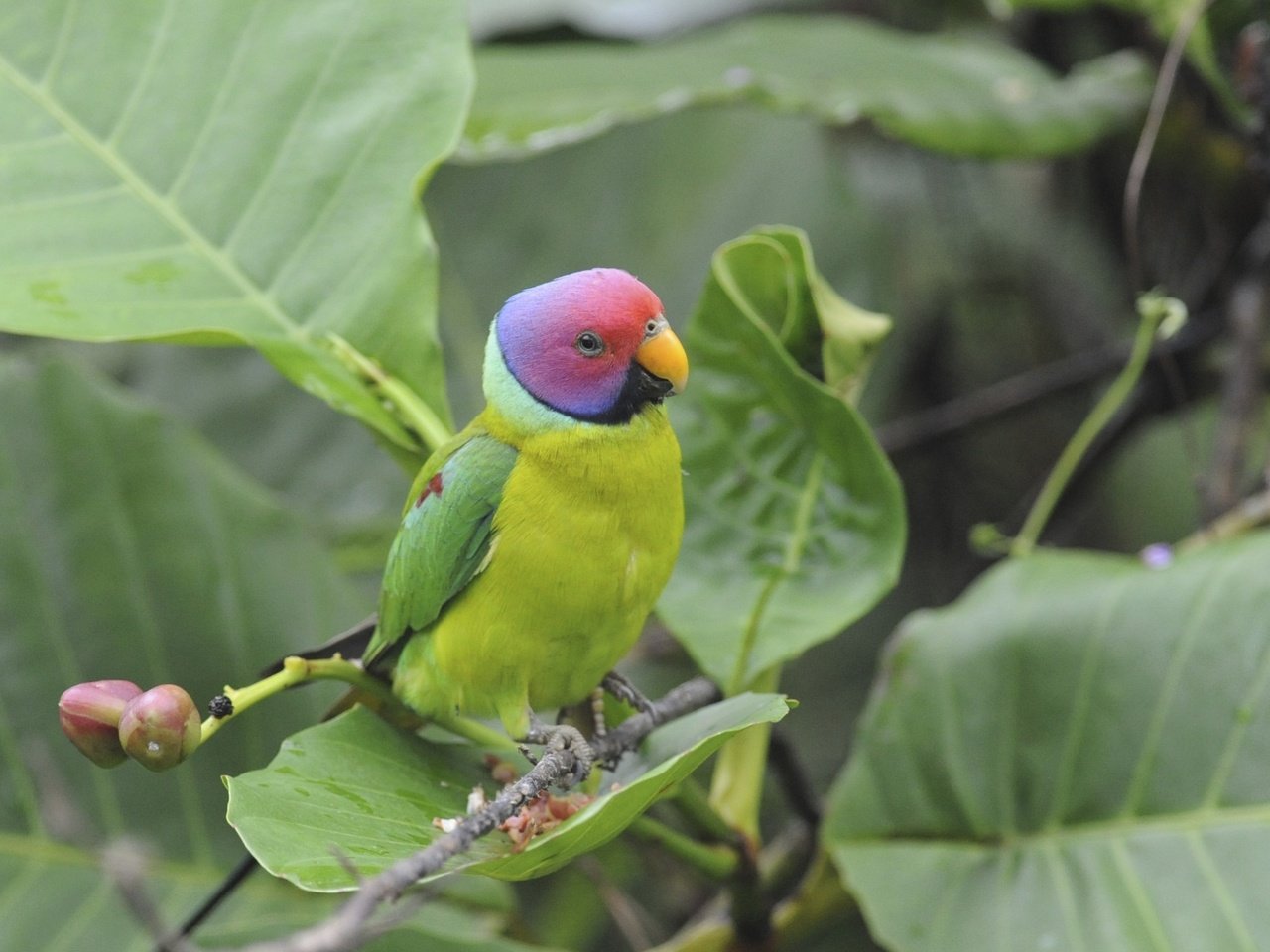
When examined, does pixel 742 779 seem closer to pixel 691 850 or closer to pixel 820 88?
pixel 691 850

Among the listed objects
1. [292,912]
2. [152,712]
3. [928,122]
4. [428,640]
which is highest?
[928,122]

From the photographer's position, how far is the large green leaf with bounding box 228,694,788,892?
30.5 inches

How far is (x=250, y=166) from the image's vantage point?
118 centimetres

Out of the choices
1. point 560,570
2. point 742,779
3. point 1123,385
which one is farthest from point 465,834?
point 1123,385

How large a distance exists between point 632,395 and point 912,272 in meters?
1.58

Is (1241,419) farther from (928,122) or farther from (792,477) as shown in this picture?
(792,477)

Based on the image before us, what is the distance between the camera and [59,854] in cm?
128

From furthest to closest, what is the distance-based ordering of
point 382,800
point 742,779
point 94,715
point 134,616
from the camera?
point 134,616 → point 742,779 → point 382,800 → point 94,715

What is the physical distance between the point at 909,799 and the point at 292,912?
655 millimetres

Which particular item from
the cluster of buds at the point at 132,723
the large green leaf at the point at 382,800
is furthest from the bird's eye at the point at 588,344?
the cluster of buds at the point at 132,723

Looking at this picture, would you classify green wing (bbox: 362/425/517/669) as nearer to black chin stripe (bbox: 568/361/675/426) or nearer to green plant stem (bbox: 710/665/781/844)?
black chin stripe (bbox: 568/361/675/426)

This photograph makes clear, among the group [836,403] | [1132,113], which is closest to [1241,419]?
[1132,113]

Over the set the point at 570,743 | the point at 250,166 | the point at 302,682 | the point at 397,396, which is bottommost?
the point at 570,743

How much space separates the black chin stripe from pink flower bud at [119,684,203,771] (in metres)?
A: 0.40
